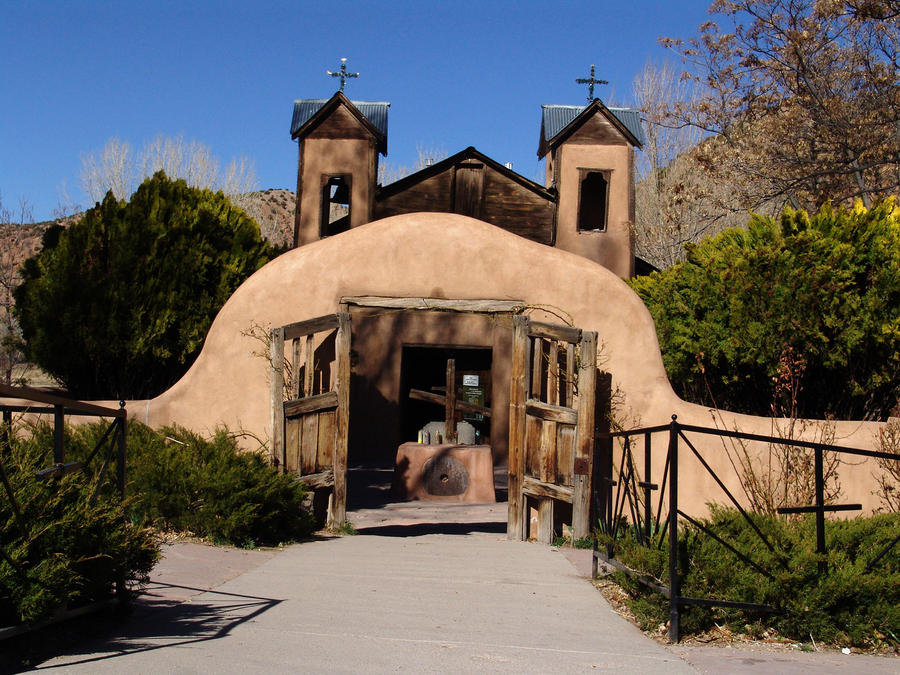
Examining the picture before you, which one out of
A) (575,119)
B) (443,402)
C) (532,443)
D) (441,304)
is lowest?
(532,443)

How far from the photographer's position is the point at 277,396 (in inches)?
396

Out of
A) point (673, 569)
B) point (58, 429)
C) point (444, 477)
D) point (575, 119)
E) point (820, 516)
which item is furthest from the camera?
point (575, 119)

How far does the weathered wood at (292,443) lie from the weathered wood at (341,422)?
21.4 inches

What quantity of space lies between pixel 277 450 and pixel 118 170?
29.4 m

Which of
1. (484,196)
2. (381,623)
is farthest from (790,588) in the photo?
(484,196)

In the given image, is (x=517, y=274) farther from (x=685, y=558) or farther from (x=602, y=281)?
(x=685, y=558)

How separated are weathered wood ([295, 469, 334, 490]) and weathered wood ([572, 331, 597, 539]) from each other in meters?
2.77

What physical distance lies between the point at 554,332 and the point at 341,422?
2658mm

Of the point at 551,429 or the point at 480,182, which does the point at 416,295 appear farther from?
the point at 480,182

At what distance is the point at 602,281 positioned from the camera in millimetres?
11172

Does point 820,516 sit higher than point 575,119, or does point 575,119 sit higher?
point 575,119

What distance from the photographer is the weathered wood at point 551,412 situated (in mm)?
10281

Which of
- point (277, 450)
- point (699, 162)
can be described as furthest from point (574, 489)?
point (699, 162)

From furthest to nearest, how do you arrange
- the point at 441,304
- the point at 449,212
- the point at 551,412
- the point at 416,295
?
1. the point at 449,212
2. the point at 416,295
3. the point at 441,304
4. the point at 551,412
